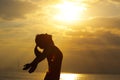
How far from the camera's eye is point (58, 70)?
26.7ft

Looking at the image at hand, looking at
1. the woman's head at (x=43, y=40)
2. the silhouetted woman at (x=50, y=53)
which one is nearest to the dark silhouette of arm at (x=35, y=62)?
the silhouetted woman at (x=50, y=53)

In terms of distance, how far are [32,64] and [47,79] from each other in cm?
66

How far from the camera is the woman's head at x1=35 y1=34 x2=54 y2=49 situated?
8000mm

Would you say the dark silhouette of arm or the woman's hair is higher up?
the woman's hair

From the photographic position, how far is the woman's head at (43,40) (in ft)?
26.2

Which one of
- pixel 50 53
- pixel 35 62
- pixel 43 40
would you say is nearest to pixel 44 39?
pixel 43 40

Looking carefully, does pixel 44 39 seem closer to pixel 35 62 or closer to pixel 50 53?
pixel 50 53

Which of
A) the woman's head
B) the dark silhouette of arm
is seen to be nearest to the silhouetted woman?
the woman's head

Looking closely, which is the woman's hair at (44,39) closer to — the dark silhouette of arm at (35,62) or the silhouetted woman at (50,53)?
the silhouetted woman at (50,53)

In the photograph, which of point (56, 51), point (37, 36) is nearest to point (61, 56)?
point (56, 51)

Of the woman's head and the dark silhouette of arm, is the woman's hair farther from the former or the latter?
the dark silhouette of arm

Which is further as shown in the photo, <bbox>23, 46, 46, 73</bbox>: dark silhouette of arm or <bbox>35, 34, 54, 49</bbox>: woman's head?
<bbox>35, 34, 54, 49</bbox>: woman's head

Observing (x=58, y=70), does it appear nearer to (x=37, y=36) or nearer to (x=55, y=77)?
(x=55, y=77)

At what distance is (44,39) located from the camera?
8031mm
